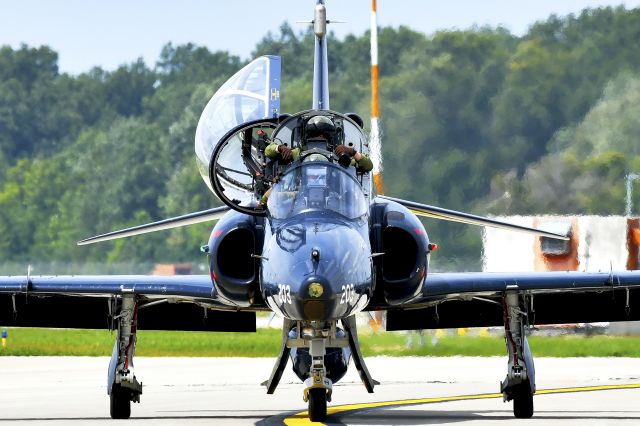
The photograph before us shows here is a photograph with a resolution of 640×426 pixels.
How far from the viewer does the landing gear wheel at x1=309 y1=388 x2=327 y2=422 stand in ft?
50.1

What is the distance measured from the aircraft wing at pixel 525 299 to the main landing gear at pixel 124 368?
9.58 ft

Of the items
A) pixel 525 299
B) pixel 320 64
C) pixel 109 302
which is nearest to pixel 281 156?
pixel 109 302

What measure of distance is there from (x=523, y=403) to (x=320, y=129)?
375 centimetres

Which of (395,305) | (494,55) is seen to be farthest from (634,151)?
(395,305)

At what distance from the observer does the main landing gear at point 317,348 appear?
49.0 ft

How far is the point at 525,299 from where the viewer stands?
17.4m

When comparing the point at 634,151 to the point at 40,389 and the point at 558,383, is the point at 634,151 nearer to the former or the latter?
the point at 558,383

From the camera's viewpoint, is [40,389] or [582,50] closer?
[40,389]

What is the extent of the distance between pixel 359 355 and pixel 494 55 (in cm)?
2545

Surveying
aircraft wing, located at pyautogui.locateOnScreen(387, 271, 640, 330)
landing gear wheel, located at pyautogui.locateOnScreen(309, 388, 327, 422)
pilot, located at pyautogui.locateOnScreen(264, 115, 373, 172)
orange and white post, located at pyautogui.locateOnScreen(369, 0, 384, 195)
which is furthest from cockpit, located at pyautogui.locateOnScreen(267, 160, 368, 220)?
orange and white post, located at pyautogui.locateOnScreen(369, 0, 384, 195)

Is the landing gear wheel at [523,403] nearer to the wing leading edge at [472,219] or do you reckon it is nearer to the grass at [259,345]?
the wing leading edge at [472,219]

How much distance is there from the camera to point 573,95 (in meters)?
38.6

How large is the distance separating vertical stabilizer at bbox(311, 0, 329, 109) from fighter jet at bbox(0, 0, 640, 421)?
0.03m

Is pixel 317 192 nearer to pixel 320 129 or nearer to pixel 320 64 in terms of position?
pixel 320 129
